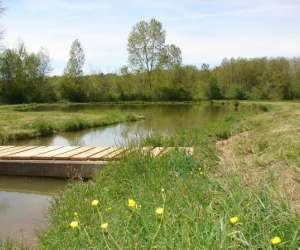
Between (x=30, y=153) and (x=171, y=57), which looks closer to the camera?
(x=30, y=153)

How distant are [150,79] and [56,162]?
45831mm

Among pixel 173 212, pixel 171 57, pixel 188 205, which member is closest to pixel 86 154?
pixel 188 205

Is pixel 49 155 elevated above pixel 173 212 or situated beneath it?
situated beneath

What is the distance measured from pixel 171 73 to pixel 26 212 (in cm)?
4762

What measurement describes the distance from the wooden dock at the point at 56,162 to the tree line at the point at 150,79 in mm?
39568

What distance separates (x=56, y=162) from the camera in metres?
8.19

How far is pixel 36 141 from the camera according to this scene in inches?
569

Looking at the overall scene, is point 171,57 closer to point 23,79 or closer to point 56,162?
point 23,79

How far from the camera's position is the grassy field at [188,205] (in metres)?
2.61

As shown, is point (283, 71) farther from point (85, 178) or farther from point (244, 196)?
point (244, 196)

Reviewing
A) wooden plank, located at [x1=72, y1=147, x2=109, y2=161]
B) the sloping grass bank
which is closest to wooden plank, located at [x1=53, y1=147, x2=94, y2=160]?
wooden plank, located at [x1=72, y1=147, x2=109, y2=161]

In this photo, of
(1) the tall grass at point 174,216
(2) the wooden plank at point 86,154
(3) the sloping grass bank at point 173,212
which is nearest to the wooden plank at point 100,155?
(2) the wooden plank at point 86,154

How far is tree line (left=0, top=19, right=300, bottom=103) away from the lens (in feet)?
155

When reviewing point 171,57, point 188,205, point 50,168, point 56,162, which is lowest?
point 50,168
